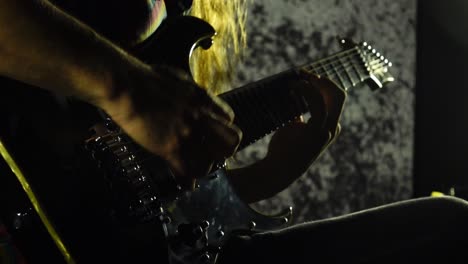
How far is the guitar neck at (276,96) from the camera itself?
855 millimetres

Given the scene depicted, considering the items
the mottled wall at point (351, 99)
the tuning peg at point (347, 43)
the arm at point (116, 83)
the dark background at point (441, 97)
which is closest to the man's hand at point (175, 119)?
the arm at point (116, 83)

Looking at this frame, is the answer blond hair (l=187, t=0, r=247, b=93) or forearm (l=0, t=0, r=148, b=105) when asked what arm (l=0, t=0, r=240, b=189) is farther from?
blond hair (l=187, t=0, r=247, b=93)

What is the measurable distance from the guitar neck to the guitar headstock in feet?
0.07

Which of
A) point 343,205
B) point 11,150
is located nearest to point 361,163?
point 343,205

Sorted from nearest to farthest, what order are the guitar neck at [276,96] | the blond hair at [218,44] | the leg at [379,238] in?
the leg at [379,238]
the guitar neck at [276,96]
the blond hair at [218,44]

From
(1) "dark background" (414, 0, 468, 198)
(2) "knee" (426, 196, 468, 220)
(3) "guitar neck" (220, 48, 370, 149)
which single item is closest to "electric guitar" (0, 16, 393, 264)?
(3) "guitar neck" (220, 48, 370, 149)

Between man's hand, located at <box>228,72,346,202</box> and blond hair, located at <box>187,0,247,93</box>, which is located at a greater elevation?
blond hair, located at <box>187,0,247,93</box>

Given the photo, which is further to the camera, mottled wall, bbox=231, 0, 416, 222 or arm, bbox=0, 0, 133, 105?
mottled wall, bbox=231, 0, 416, 222

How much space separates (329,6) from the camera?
6.14ft

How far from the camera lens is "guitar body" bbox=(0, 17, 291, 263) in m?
0.58

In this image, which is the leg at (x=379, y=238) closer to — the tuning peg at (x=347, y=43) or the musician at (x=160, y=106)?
the musician at (x=160, y=106)

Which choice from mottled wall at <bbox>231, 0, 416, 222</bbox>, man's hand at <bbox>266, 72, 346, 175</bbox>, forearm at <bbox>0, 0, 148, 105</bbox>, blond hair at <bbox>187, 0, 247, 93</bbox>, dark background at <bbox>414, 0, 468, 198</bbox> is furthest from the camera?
dark background at <bbox>414, 0, 468, 198</bbox>

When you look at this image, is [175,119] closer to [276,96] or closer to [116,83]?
[116,83]

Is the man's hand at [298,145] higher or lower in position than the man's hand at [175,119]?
lower
